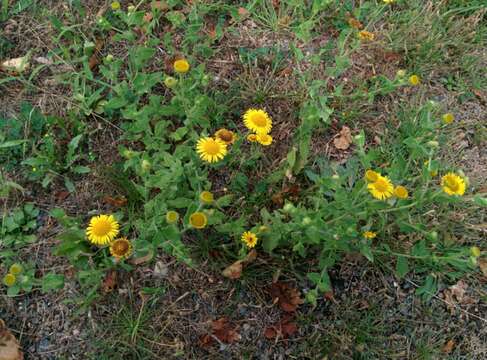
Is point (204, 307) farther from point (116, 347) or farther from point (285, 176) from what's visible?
point (285, 176)

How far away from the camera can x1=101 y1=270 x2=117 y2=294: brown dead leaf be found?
2.27 metres

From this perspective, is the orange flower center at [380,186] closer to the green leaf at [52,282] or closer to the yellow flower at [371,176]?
the yellow flower at [371,176]

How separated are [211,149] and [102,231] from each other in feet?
2.13

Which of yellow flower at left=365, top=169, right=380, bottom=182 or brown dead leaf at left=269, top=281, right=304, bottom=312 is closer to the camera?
yellow flower at left=365, top=169, right=380, bottom=182

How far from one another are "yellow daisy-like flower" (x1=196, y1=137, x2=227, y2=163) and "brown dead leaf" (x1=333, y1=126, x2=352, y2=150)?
807mm

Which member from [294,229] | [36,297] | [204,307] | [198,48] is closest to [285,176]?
[294,229]

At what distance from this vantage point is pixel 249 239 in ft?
7.41

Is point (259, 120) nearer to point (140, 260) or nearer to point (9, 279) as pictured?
point (140, 260)

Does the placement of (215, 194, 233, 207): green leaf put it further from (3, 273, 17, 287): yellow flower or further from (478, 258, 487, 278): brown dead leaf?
(478, 258, 487, 278): brown dead leaf

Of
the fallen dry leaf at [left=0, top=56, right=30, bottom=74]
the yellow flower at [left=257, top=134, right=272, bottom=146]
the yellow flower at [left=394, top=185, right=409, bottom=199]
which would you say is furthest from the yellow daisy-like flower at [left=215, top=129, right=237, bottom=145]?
the fallen dry leaf at [left=0, top=56, right=30, bottom=74]

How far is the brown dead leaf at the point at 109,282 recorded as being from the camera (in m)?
2.27

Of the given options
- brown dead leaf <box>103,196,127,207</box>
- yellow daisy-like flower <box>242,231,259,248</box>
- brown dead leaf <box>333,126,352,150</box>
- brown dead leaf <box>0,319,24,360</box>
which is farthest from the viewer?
brown dead leaf <box>333,126,352,150</box>

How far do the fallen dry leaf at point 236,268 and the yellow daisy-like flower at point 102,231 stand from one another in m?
0.57

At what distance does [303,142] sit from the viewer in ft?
8.50
